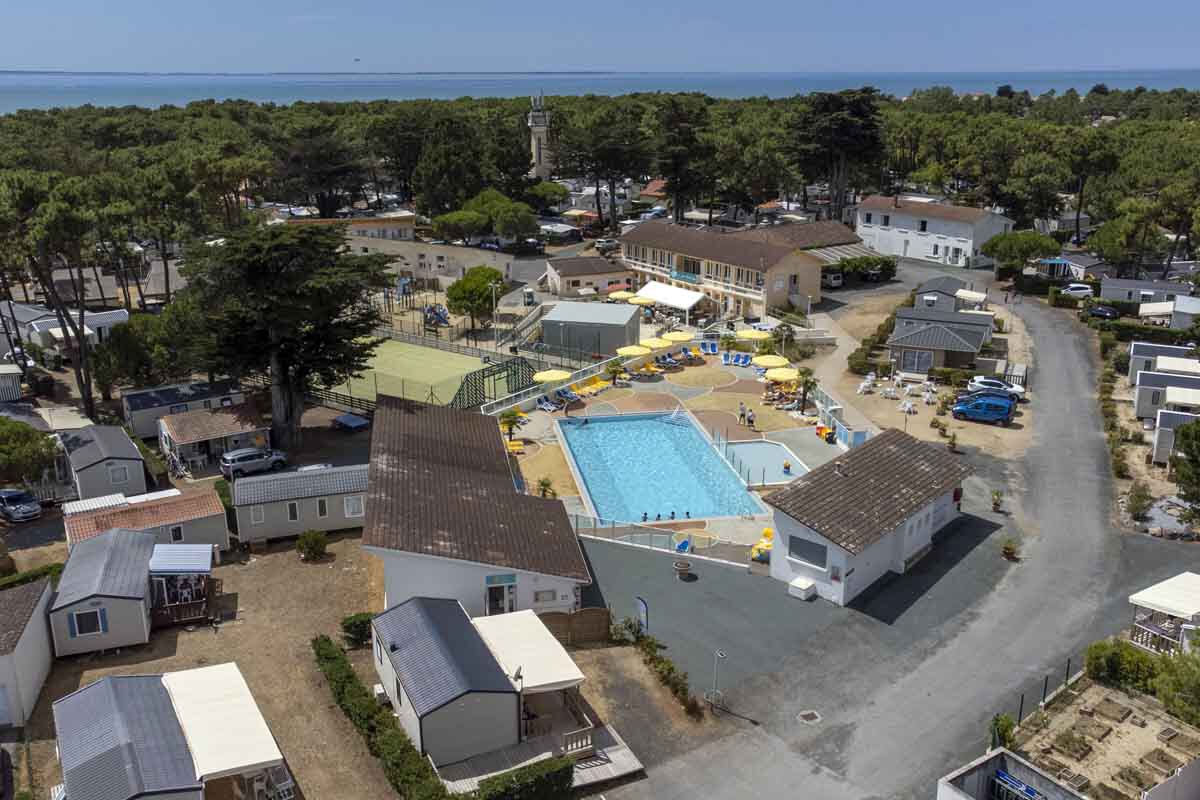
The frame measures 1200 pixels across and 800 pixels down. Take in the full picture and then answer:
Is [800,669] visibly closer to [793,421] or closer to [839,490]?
[839,490]

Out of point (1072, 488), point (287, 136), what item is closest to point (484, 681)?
point (1072, 488)

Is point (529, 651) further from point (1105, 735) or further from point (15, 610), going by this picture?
point (1105, 735)

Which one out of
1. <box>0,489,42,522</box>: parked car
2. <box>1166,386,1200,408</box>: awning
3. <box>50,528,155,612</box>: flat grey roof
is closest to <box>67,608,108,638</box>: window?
<box>50,528,155,612</box>: flat grey roof

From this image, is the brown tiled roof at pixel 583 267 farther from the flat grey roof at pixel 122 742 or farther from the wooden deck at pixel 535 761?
the flat grey roof at pixel 122 742

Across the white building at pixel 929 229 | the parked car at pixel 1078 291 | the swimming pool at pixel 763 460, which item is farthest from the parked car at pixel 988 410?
the white building at pixel 929 229

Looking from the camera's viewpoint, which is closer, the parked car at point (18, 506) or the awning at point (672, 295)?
the parked car at point (18, 506)

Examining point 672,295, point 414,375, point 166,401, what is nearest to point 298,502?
point 166,401
